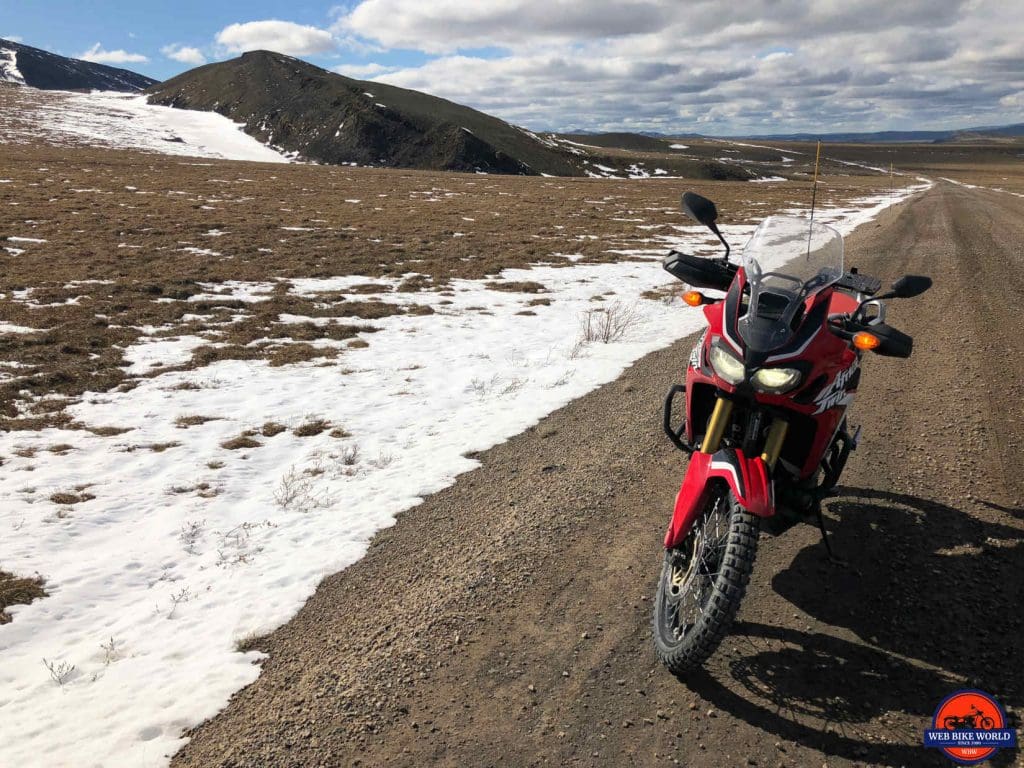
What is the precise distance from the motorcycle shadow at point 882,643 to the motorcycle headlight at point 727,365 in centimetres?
150

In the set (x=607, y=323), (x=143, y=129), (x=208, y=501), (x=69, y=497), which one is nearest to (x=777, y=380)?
(x=208, y=501)

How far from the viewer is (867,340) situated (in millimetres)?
3229

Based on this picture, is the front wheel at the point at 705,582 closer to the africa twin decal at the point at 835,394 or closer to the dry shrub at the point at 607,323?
the africa twin decal at the point at 835,394

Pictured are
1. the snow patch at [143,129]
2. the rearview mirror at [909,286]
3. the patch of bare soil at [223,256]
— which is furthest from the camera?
the snow patch at [143,129]

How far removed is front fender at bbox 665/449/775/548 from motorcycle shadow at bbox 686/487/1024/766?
793 mm

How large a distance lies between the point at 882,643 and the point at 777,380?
5.49 ft

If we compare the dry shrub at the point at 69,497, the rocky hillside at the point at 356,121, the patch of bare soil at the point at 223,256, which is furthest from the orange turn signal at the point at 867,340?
Result: the rocky hillside at the point at 356,121

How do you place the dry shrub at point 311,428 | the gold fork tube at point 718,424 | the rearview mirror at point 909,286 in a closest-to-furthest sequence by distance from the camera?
the gold fork tube at point 718,424 < the rearview mirror at point 909,286 < the dry shrub at point 311,428

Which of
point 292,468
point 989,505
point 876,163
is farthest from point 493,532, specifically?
point 876,163

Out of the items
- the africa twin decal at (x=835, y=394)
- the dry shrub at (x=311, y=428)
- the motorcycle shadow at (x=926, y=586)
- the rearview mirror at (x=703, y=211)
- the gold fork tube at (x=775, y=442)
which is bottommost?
the dry shrub at (x=311, y=428)

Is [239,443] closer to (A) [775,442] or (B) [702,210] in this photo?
(B) [702,210]

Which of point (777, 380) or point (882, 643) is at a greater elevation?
point (777, 380)

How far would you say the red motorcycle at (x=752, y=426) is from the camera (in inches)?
116

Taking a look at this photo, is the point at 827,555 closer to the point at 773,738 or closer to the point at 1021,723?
the point at 1021,723
